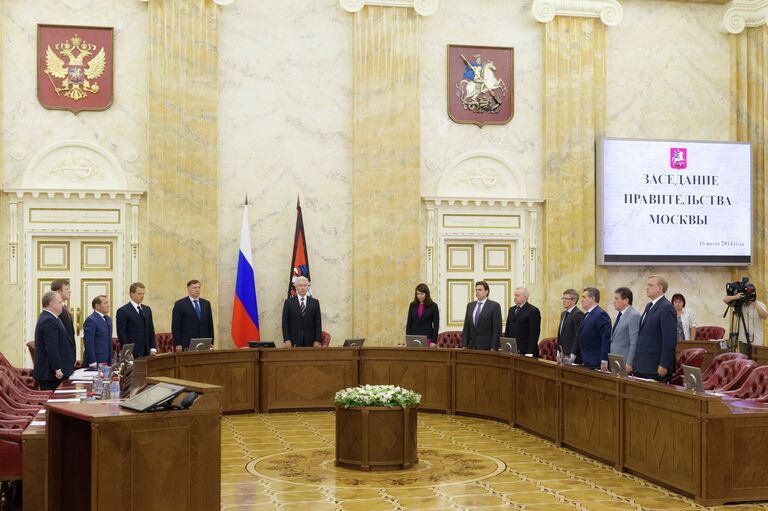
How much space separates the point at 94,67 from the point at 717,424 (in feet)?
31.2

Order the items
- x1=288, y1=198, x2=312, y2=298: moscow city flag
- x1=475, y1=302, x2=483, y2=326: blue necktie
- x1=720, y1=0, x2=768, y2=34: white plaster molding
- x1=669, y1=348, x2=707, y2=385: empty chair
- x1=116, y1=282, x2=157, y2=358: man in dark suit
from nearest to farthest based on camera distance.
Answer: x1=669, y1=348, x2=707, y2=385: empty chair → x1=116, y1=282, x2=157, y2=358: man in dark suit → x1=475, y1=302, x2=483, y2=326: blue necktie → x1=288, y1=198, x2=312, y2=298: moscow city flag → x1=720, y1=0, x2=768, y2=34: white plaster molding

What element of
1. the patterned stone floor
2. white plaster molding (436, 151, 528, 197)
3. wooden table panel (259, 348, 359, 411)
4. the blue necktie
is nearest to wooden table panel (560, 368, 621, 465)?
the patterned stone floor

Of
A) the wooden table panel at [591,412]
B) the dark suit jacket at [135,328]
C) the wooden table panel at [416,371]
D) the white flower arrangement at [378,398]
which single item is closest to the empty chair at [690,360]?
the wooden table panel at [591,412]

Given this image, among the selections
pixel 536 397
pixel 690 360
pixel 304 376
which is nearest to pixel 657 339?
pixel 690 360

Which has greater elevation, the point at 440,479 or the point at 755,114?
the point at 755,114

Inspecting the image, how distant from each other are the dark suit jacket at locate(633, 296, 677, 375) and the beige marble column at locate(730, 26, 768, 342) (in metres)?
7.15

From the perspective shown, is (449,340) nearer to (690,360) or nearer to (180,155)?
(690,360)

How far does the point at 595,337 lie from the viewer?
9.13m

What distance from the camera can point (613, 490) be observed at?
746 cm

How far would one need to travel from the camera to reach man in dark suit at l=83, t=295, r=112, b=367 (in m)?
9.44

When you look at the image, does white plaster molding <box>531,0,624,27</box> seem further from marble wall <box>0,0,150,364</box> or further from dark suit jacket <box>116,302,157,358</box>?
dark suit jacket <box>116,302,157,358</box>

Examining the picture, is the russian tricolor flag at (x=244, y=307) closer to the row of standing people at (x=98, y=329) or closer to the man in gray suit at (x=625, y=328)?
the row of standing people at (x=98, y=329)

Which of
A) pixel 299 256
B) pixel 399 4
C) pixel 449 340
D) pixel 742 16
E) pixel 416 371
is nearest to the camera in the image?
pixel 416 371

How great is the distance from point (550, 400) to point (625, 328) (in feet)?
3.85
